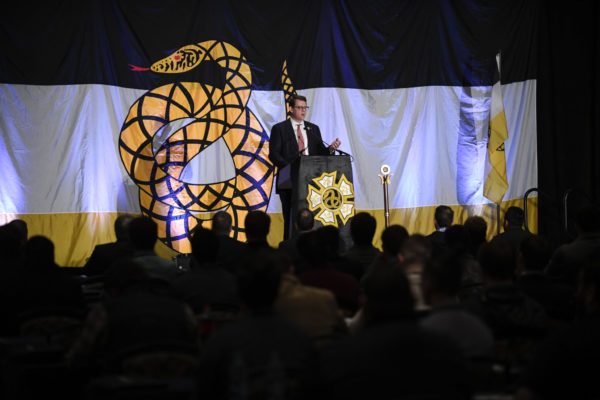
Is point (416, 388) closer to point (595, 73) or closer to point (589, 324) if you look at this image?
point (589, 324)

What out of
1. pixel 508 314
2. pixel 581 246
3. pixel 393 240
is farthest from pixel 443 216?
pixel 508 314

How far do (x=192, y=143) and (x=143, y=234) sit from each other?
181 inches

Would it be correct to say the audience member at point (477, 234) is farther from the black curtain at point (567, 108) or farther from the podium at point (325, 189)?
the black curtain at point (567, 108)

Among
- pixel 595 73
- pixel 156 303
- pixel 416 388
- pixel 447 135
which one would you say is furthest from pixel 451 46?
pixel 416 388

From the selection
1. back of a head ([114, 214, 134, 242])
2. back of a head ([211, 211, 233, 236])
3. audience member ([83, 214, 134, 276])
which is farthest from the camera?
back of a head ([211, 211, 233, 236])

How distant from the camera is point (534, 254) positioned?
12.8ft

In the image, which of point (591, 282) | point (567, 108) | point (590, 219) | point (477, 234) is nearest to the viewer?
point (591, 282)

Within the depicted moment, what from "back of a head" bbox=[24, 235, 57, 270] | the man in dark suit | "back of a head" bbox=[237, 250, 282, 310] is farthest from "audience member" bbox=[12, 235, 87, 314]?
the man in dark suit

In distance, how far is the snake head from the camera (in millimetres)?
8984

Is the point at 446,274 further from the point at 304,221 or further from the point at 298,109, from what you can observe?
the point at 298,109

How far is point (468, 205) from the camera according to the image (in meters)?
9.72

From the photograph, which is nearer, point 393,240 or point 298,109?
point 393,240

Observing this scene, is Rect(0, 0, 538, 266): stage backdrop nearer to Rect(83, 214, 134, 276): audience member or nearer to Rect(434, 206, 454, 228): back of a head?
Rect(434, 206, 454, 228): back of a head

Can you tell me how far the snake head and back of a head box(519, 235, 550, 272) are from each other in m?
6.12
